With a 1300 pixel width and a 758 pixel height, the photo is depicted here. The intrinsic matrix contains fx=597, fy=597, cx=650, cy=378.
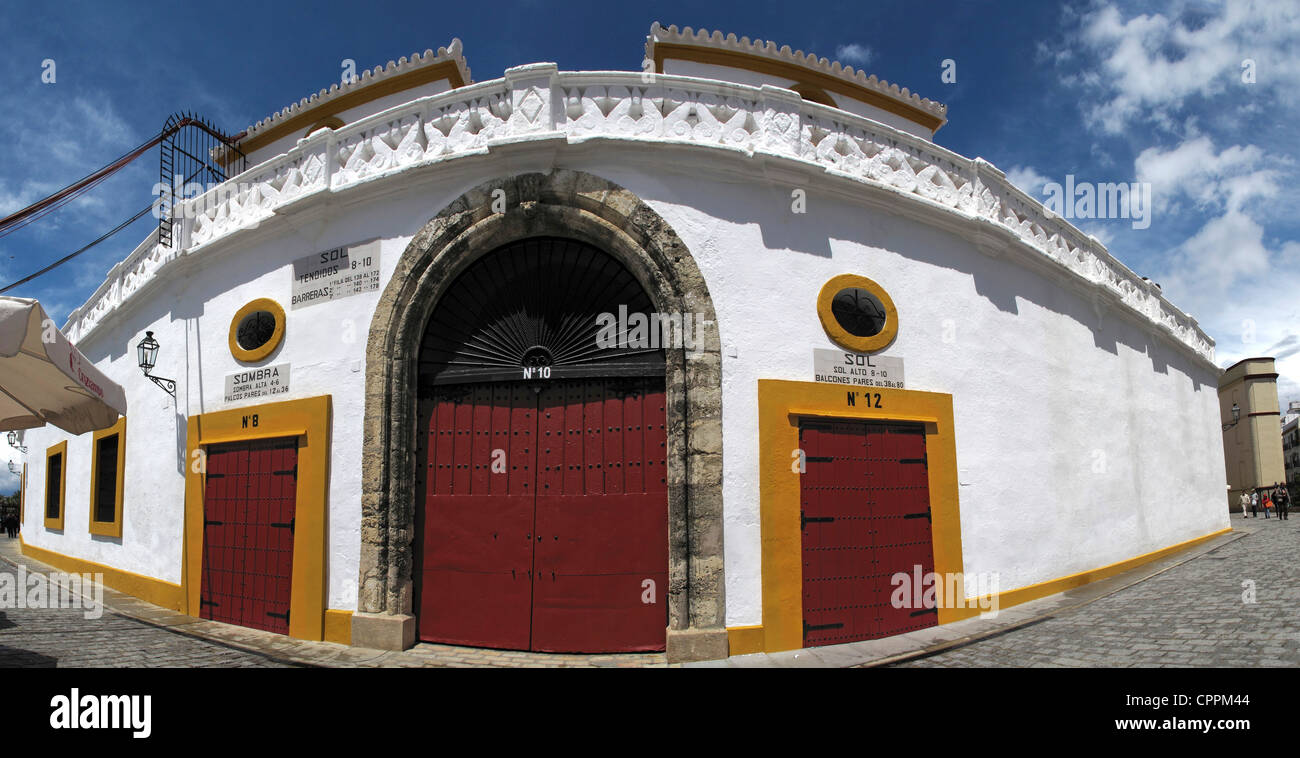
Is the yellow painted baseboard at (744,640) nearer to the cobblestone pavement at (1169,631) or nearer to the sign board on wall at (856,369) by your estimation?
the cobblestone pavement at (1169,631)

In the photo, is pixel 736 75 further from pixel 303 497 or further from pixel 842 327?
pixel 303 497

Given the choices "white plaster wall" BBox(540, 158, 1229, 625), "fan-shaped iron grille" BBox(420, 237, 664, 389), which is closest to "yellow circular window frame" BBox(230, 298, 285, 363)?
"fan-shaped iron grille" BBox(420, 237, 664, 389)

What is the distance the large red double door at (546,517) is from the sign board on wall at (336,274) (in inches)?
67.0

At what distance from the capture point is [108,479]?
389 inches

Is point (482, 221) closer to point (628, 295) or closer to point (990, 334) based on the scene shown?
point (628, 295)

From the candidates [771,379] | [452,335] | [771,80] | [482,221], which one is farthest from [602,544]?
[771,80]

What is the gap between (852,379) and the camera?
6.19 metres

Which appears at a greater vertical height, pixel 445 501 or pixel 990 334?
pixel 990 334

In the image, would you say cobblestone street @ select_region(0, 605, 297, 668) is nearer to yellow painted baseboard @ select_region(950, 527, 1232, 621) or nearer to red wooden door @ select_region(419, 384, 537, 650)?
red wooden door @ select_region(419, 384, 537, 650)

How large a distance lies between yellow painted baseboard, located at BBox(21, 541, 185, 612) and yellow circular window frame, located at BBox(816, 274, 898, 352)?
8.34 meters

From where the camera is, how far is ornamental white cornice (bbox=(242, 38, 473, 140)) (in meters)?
10.2

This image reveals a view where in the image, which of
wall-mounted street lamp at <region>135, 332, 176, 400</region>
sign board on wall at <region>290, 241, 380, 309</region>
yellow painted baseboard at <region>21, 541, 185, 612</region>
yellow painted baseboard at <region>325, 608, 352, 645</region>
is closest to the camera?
yellow painted baseboard at <region>325, 608, 352, 645</region>

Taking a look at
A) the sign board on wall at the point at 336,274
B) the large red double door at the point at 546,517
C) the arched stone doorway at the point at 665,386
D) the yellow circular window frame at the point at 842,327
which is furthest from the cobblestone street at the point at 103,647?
the yellow circular window frame at the point at 842,327
